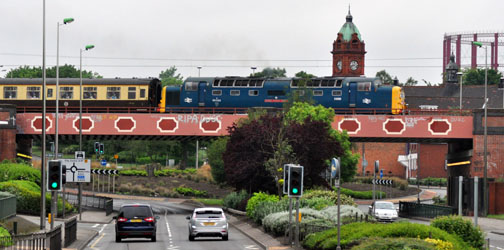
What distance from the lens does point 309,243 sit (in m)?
34.2

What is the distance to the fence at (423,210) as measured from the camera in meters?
61.3

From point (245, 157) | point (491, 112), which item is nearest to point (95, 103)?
point (245, 157)

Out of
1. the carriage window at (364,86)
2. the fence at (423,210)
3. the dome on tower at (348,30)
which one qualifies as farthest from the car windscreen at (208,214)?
the dome on tower at (348,30)

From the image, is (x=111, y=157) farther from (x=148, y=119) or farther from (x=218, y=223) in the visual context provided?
(x=218, y=223)

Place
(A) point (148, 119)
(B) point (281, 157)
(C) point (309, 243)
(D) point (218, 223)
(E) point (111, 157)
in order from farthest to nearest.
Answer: (E) point (111, 157) < (A) point (148, 119) < (B) point (281, 157) < (D) point (218, 223) < (C) point (309, 243)

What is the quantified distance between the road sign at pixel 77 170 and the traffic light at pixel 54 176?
14803 millimetres

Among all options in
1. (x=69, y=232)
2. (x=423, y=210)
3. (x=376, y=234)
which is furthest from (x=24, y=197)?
(x=376, y=234)

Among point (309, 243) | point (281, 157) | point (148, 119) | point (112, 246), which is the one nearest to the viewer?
point (309, 243)

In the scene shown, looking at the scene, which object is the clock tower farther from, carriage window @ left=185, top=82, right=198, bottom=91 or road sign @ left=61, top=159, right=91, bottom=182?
road sign @ left=61, top=159, right=91, bottom=182

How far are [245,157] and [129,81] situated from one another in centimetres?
2176

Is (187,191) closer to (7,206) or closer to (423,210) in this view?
(423,210)

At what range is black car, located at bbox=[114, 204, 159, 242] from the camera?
39719 millimetres

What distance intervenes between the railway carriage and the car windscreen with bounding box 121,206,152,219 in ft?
122

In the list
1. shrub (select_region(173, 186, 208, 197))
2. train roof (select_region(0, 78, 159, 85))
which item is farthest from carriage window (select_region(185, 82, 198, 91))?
shrub (select_region(173, 186, 208, 197))
